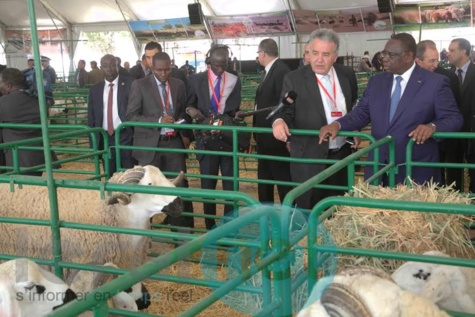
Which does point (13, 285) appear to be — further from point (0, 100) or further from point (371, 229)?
point (0, 100)

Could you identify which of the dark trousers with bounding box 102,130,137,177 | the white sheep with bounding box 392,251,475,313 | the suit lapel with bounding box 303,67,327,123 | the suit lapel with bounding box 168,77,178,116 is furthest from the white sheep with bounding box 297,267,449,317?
the dark trousers with bounding box 102,130,137,177

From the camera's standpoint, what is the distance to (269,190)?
6.05 metres

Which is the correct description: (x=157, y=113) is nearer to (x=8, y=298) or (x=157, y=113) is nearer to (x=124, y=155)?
(x=124, y=155)

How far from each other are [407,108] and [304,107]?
2.57 ft

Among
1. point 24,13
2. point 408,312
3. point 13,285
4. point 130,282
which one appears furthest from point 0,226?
point 24,13

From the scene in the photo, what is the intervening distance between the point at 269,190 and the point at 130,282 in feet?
15.1

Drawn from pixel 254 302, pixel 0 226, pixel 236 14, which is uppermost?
pixel 236 14

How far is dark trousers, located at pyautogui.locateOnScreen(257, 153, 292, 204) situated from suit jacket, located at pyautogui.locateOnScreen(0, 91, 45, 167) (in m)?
2.15

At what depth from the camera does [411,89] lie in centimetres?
398

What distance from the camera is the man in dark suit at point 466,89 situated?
5.89 m

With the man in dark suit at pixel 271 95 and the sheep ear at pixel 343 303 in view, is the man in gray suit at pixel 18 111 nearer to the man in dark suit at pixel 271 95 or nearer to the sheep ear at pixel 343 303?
the man in dark suit at pixel 271 95

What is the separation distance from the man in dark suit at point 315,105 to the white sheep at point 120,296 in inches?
67.6

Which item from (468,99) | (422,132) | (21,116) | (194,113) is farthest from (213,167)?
(468,99)

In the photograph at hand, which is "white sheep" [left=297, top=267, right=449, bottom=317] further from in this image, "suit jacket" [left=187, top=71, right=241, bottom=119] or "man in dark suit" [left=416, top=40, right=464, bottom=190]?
"man in dark suit" [left=416, top=40, right=464, bottom=190]
